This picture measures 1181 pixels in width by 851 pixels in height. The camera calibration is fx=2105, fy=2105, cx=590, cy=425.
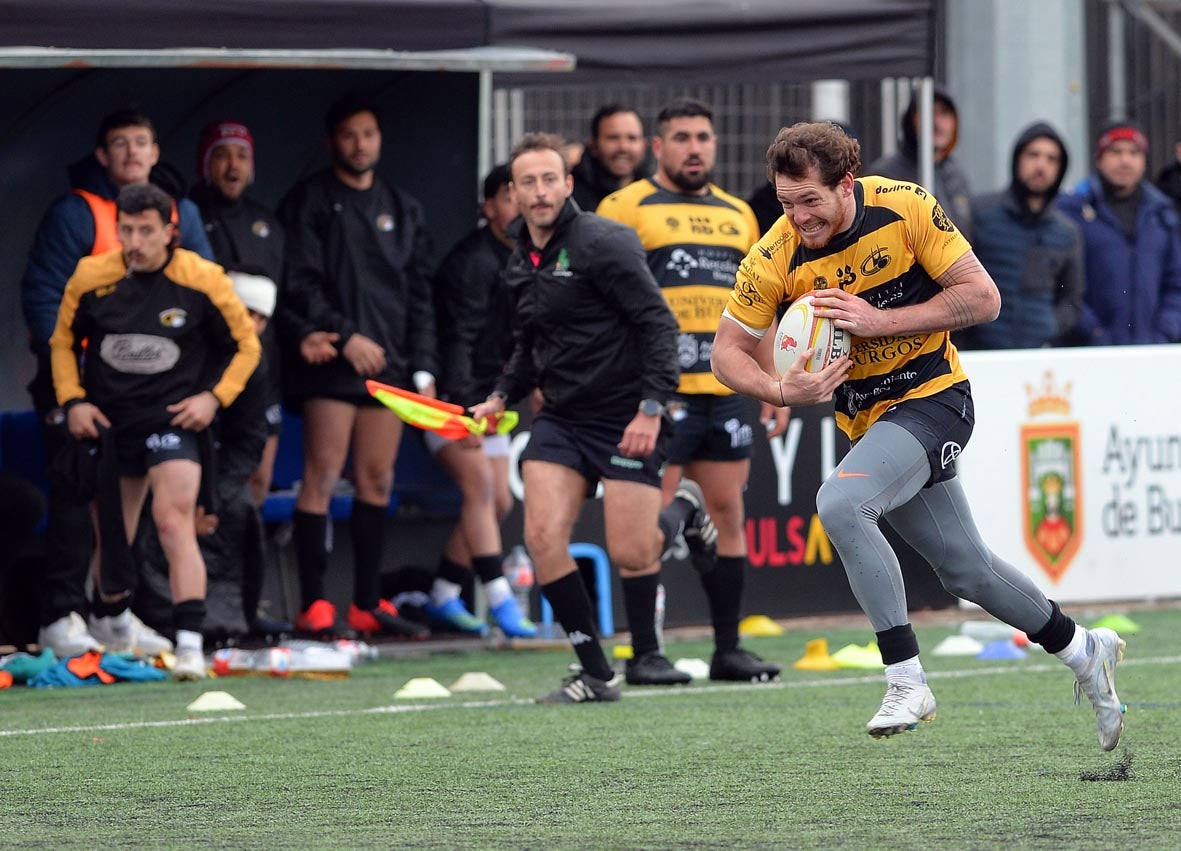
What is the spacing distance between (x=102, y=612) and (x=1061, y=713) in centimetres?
438

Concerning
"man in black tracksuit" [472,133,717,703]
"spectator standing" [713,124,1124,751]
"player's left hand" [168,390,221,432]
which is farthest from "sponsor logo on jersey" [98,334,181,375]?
"spectator standing" [713,124,1124,751]

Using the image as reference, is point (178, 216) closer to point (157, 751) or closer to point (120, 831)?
point (157, 751)

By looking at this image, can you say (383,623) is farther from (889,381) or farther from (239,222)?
(889,381)

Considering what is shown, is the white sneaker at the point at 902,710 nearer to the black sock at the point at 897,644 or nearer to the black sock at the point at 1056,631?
the black sock at the point at 897,644

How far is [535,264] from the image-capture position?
816 cm

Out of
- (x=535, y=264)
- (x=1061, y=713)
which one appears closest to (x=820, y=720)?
(x=1061, y=713)

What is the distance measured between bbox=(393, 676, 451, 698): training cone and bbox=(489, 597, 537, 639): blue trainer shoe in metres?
1.93

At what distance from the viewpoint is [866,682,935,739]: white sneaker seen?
18.5ft

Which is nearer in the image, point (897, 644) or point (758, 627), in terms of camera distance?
point (897, 644)

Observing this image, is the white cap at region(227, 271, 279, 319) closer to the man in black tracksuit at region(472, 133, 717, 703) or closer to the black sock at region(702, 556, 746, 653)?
the man in black tracksuit at region(472, 133, 717, 703)

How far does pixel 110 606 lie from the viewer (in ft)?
30.8

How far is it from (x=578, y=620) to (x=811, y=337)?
250 centimetres

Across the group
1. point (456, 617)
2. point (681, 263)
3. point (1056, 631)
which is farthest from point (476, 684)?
point (1056, 631)

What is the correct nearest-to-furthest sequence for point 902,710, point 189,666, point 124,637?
point 902,710 < point 189,666 < point 124,637
